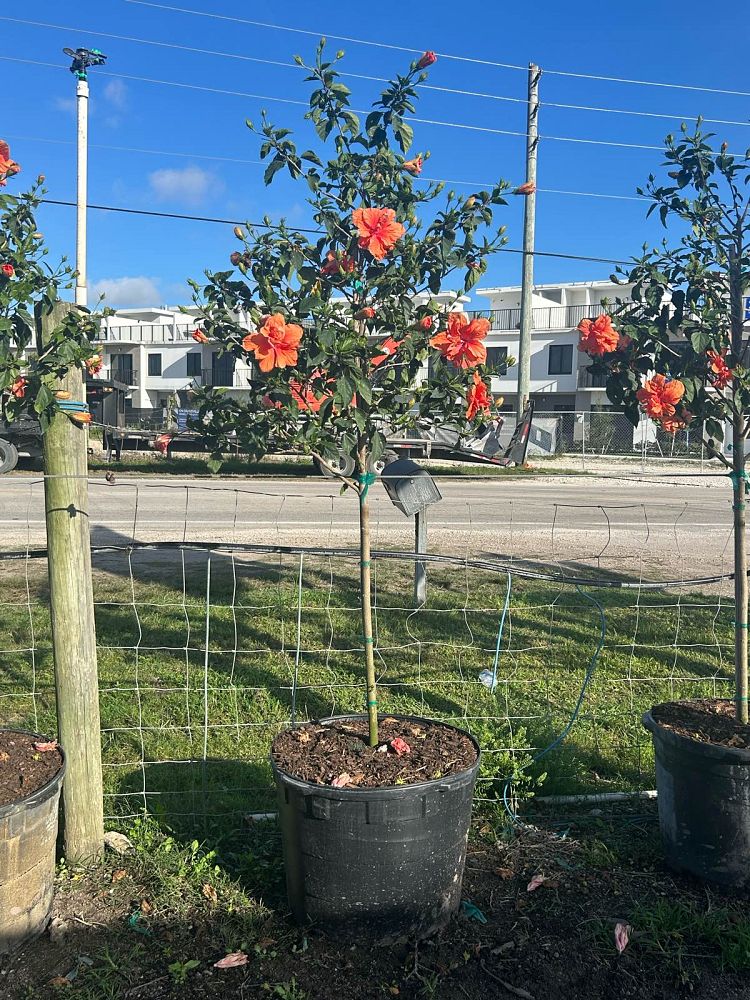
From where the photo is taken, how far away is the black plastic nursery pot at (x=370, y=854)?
2793 millimetres

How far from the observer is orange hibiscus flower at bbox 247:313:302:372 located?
8.74ft

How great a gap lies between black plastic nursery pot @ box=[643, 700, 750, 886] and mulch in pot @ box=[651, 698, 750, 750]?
0.31ft

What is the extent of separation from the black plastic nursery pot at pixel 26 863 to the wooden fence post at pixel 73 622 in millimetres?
340

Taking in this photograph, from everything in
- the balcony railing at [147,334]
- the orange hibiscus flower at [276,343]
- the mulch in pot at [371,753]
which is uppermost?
the balcony railing at [147,334]

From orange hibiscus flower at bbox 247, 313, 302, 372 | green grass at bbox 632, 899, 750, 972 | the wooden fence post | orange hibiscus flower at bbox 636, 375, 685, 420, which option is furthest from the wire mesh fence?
orange hibiscus flower at bbox 247, 313, 302, 372

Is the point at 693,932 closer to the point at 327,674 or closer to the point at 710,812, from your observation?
the point at 710,812

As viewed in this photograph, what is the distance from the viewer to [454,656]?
18.7ft

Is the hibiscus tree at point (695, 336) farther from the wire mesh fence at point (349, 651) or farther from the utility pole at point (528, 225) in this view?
the utility pole at point (528, 225)

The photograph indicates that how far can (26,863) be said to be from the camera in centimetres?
275

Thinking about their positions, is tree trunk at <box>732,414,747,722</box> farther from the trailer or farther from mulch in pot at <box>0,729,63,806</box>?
the trailer

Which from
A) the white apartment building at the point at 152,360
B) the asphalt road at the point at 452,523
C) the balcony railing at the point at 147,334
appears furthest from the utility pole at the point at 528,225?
the balcony railing at the point at 147,334

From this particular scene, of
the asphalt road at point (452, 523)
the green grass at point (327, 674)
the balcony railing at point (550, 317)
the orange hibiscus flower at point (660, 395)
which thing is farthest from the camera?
the balcony railing at point (550, 317)

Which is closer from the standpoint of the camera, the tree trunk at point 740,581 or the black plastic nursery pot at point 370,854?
the black plastic nursery pot at point 370,854

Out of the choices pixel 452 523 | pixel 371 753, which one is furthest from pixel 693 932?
pixel 452 523
